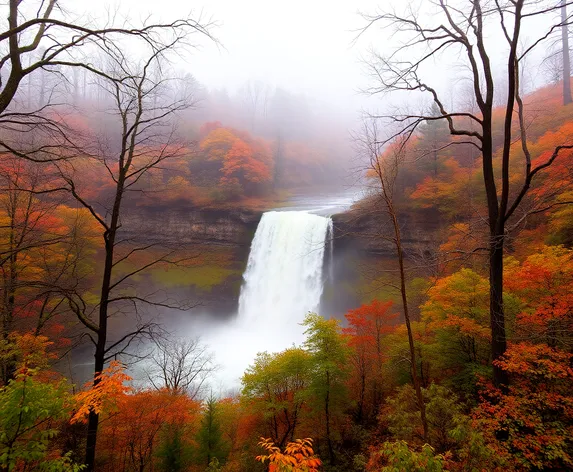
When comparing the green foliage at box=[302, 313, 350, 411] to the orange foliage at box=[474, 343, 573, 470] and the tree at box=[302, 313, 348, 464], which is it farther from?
the orange foliage at box=[474, 343, 573, 470]

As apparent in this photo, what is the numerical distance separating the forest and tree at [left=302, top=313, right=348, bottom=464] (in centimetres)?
8

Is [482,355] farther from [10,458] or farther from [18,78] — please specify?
[18,78]

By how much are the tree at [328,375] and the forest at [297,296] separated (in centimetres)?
8

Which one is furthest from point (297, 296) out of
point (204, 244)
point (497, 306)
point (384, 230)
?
point (497, 306)

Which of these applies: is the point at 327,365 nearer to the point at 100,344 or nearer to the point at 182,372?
the point at 100,344

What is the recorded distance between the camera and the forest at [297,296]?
4719 mm

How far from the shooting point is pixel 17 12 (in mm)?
3896

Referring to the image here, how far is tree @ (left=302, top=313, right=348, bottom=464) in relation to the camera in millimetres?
10328

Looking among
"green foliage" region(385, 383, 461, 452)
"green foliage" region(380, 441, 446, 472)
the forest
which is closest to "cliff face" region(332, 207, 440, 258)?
the forest

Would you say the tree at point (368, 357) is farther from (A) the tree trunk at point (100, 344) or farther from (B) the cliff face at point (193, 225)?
(B) the cliff face at point (193, 225)

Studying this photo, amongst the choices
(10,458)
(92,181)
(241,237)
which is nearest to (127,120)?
(10,458)

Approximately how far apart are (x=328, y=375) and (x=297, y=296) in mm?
13825

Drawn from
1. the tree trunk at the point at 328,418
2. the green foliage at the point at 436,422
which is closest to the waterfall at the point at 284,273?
the tree trunk at the point at 328,418

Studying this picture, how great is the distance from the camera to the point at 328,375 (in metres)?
10.4
